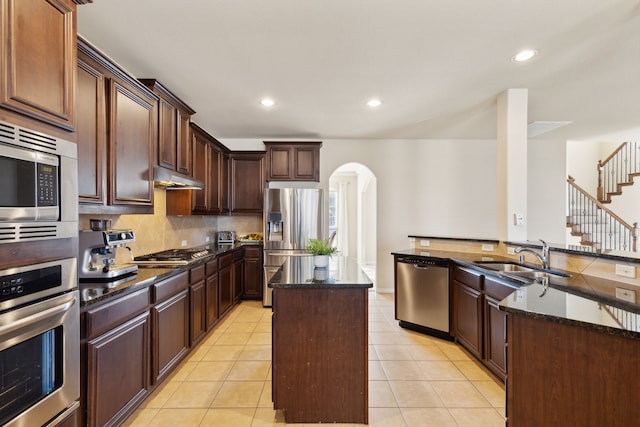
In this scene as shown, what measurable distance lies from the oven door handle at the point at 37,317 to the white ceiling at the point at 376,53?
1.74 m

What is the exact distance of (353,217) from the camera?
24.9ft

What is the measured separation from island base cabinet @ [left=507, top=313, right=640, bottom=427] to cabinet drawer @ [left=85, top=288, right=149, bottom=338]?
209 centimetres

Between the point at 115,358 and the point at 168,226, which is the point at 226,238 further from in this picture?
the point at 115,358

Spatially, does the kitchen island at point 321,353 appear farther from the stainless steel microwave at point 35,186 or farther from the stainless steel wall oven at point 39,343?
the stainless steel microwave at point 35,186

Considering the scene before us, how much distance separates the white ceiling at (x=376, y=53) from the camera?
1.76 metres

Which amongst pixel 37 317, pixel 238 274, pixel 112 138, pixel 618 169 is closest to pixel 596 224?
pixel 618 169

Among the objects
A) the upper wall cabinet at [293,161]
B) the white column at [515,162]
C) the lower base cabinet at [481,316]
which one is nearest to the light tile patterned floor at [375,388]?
the lower base cabinet at [481,316]

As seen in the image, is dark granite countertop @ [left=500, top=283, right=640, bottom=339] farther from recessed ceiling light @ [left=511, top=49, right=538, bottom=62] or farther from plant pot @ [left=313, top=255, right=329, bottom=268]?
recessed ceiling light @ [left=511, top=49, right=538, bottom=62]

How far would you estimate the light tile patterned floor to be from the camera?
6.06 ft

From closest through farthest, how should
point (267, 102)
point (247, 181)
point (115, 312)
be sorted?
1. point (115, 312)
2. point (267, 102)
3. point (247, 181)

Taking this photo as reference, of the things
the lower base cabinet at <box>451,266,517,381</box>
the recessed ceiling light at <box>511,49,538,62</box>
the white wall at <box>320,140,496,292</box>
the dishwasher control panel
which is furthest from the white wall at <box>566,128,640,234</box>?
the lower base cabinet at <box>451,266,517,381</box>

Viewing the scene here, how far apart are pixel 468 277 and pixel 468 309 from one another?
0.30 meters

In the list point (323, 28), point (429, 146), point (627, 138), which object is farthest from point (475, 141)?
point (323, 28)

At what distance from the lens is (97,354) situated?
1.51 metres
